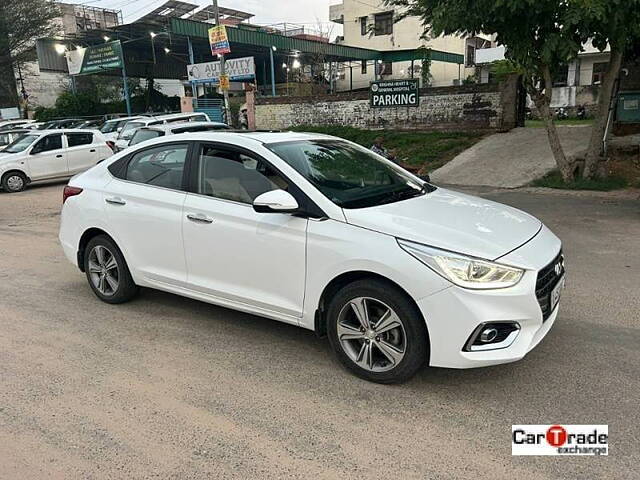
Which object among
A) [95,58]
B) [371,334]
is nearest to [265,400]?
[371,334]

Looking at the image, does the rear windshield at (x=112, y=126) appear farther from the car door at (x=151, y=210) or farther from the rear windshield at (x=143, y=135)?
the car door at (x=151, y=210)

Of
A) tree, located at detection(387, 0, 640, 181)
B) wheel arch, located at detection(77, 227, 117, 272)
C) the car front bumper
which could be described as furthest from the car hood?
tree, located at detection(387, 0, 640, 181)

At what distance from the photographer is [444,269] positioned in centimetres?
319

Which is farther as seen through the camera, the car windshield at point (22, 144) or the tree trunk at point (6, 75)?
the tree trunk at point (6, 75)

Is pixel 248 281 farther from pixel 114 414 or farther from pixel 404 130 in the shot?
pixel 404 130

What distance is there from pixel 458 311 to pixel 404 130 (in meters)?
16.1

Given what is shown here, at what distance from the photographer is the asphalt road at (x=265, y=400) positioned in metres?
2.82

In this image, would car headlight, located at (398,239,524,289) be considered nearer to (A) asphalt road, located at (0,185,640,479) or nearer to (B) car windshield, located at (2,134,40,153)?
(A) asphalt road, located at (0,185,640,479)

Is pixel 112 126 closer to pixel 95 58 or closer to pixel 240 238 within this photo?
pixel 95 58

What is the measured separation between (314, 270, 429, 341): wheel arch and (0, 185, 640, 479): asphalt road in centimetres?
34

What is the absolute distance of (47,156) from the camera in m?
15.1

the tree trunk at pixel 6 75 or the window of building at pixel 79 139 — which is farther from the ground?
the tree trunk at pixel 6 75

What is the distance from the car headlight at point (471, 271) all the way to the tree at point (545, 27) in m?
6.40

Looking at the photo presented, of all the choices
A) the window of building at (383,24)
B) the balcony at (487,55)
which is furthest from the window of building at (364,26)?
the balcony at (487,55)
